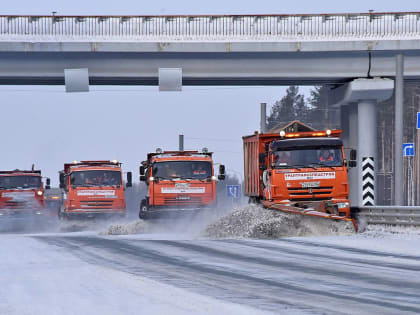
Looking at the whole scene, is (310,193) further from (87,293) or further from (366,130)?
(366,130)

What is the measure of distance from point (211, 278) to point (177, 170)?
17.5 meters

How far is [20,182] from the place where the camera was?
37.2 meters

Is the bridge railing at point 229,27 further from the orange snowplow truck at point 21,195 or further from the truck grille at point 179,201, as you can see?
the truck grille at point 179,201

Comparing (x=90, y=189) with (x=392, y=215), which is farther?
(x=90, y=189)

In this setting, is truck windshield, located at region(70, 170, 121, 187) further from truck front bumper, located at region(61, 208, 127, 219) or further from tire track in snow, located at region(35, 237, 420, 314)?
tire track in snow, located at region(35, 237, 420, 314)

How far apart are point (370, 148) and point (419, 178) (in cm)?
4396

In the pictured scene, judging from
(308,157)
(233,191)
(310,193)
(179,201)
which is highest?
(308,157)

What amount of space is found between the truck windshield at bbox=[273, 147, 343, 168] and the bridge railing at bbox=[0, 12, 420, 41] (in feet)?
45.5

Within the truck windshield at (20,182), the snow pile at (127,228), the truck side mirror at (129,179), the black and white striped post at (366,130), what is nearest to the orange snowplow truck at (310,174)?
the snow pile at (127,228)

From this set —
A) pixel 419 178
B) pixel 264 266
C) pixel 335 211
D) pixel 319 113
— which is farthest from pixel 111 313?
pixel 319 113

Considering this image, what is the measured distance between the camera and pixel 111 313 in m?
8.45

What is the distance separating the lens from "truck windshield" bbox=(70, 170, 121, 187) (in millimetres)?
33312

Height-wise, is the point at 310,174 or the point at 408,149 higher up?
the point at 408,149

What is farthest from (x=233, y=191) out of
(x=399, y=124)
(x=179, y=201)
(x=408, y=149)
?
(x=408, y=149)
